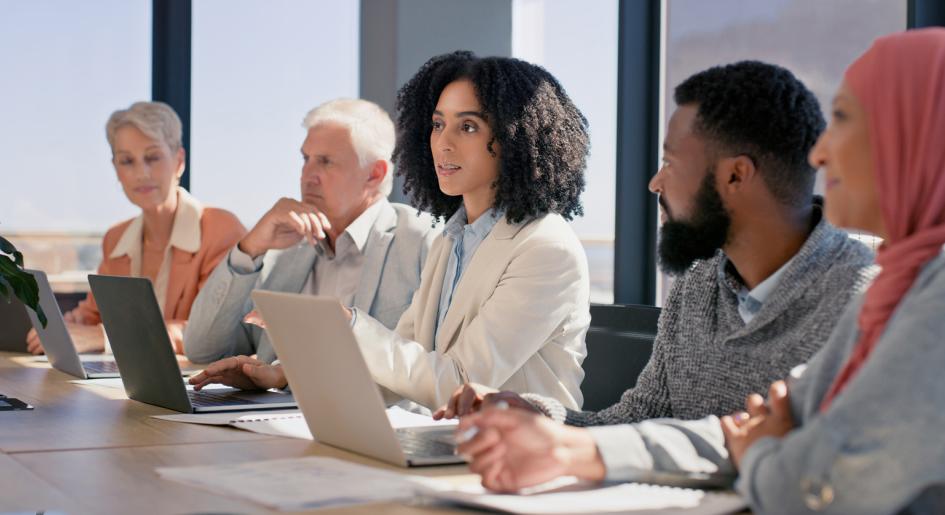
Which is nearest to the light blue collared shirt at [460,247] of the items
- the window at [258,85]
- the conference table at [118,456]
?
the conference table at [118,456]

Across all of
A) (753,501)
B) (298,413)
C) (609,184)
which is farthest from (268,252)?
(753,501)

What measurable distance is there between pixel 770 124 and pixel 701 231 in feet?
0.67

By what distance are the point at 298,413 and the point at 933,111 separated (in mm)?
1312

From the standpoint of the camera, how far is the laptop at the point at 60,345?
2.86m

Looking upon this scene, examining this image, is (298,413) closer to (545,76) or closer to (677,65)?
(545,76)

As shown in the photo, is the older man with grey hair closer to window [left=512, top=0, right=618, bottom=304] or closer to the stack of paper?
window [left=512, top=0, right=618, bottom=304]

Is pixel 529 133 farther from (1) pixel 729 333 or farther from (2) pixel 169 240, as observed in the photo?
(2) pixel 169 240

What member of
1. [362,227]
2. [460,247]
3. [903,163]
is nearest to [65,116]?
[362,227]

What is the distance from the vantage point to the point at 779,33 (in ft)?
12.4

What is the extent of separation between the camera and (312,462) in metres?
1.56

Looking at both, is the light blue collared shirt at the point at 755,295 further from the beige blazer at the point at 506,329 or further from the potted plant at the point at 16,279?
the potted plant at the point at 16,279

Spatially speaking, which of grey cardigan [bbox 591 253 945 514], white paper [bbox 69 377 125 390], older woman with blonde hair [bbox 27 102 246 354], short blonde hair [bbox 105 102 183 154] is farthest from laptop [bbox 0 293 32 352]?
grey cardigan [bbox 591 253 945 514]

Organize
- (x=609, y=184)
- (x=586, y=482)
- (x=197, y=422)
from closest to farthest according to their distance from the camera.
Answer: (x=586, y=482), (x=197, y=422), (x=609, y=184)

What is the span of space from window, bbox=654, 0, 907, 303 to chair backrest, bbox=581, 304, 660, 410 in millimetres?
851
